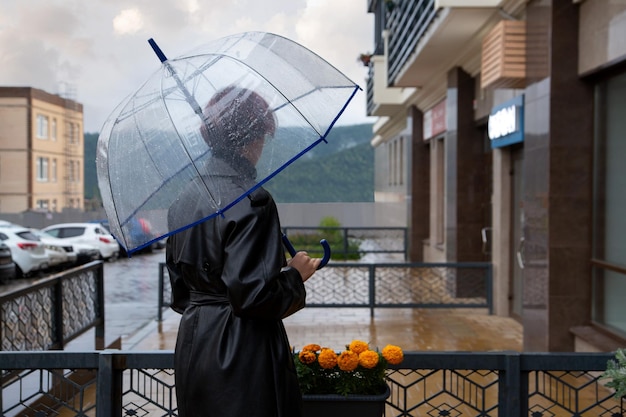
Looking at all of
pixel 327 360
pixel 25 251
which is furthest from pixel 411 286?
pixel 25 251

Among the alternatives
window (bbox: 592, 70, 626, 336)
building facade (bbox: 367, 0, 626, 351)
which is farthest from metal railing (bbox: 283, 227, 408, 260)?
window (bbox: 592, 70, 626, 336)

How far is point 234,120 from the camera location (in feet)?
8.75

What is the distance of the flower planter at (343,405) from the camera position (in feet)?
11.4

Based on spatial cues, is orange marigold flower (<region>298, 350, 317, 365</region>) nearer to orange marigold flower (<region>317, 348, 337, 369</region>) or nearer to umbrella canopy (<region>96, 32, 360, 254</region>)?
orange marigold flower (<region>317, 348, 337, 369</region>)

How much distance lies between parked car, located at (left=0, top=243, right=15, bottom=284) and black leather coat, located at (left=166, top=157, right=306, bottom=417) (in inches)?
612

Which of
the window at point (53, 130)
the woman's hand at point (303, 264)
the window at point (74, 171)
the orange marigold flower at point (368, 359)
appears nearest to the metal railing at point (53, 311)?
the orange marigold flower at point (368, 359)

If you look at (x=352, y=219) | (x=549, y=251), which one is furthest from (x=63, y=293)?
(x=352, y=219)

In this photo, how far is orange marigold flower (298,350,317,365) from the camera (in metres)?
3.56

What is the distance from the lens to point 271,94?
2801 millimetres

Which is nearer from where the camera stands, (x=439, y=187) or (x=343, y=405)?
(x=343, y=405)

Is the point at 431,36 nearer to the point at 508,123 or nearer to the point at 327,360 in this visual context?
the point at 508,123

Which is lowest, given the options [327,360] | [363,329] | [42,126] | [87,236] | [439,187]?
[363,329]

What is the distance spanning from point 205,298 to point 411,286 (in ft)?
31.8

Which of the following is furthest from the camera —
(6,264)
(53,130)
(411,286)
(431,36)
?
(53,130)
